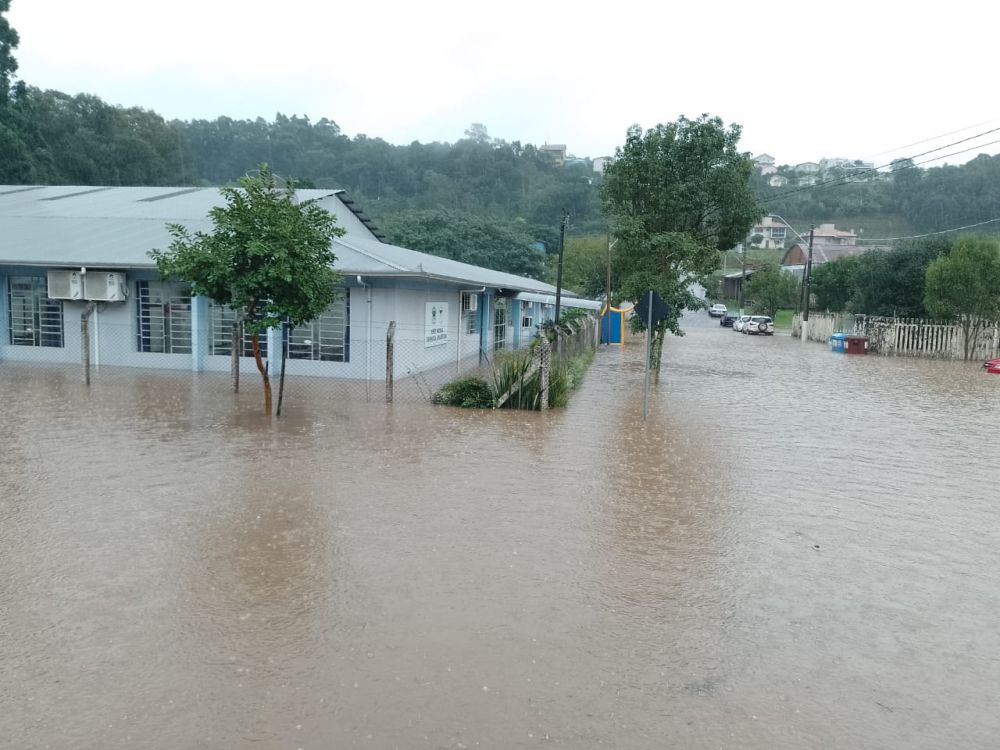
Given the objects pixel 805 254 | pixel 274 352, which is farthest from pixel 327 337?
pixel 805 254

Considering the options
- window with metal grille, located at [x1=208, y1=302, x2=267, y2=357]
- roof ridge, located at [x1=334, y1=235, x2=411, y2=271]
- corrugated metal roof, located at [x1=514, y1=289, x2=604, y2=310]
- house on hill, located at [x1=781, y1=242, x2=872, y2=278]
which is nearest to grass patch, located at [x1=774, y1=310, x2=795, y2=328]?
house on hill, located at [x1=781, y1=242, x2=872, y2=278]

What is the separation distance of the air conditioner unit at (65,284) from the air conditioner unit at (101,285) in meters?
Result: 0.12

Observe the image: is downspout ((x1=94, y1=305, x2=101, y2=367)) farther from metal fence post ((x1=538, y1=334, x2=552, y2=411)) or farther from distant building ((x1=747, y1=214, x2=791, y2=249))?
distant building ((x1=747, y1=214, x2=791, y2=249))

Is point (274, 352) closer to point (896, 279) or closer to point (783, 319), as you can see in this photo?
point (896, 279)

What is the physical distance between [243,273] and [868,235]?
107 meters

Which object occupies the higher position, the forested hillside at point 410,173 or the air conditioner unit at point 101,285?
the forested hillside at point 410,173

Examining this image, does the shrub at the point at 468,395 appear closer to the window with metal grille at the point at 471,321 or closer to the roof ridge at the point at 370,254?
the roof ridge at the point at 370,254

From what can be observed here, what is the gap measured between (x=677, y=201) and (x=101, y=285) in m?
13.6

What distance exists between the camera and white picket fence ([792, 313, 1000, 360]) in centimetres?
3092

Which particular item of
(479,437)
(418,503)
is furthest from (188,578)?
(479,437)

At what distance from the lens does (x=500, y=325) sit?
31000mm

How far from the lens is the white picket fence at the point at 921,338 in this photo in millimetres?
30922

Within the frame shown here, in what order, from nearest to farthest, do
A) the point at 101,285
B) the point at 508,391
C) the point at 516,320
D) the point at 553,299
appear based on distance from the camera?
the point at 508,391, the point at 101,285, the point at 553,299, the point at 516,320

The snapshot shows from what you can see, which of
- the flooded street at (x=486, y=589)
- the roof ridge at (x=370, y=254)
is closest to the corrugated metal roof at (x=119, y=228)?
the roof ridge at (x=370, y=254)
